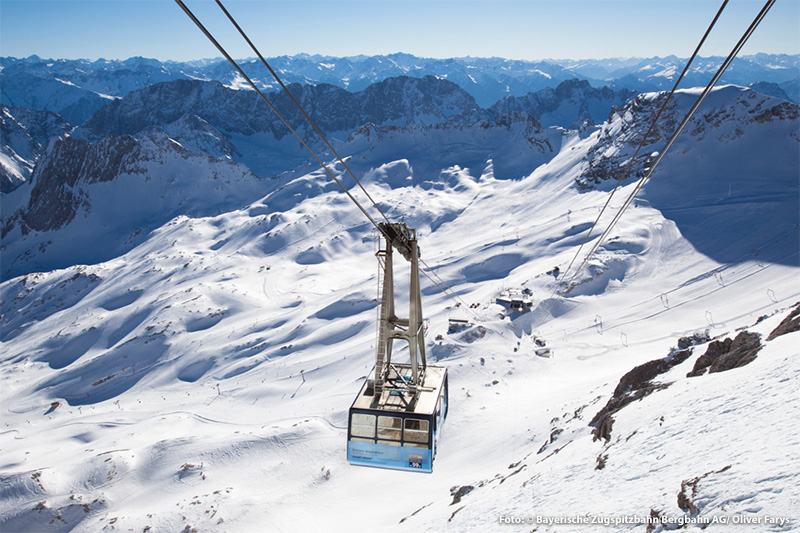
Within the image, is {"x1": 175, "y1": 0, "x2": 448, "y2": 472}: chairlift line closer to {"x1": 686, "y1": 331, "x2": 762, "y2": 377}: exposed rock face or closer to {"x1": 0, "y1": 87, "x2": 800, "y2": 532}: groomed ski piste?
{"x1": 0, "y1": 87, "x2": 800, "y2": 532}: groomed ski piste

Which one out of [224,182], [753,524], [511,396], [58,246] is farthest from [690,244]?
[58,246]

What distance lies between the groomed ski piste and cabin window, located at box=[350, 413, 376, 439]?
267 inches

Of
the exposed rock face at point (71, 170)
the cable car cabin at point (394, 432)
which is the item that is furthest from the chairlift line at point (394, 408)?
the exposed rock face at point (71, 170)

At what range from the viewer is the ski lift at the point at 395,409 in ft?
57.0

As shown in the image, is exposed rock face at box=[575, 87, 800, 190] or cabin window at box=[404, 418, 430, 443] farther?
exposed rock face at box=[575, 87, 800, 190]

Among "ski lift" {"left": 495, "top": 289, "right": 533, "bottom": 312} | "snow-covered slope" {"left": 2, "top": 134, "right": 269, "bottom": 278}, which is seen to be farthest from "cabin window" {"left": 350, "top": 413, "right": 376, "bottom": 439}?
"snow-covered slope" {"left": 2, "top": 134, "right": 269, "bottom": 278}

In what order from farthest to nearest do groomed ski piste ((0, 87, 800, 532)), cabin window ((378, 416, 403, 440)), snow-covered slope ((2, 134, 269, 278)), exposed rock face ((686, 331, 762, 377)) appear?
snow-covered slope ((2, 134, 269, 278)), exposed rock face ((686, 331, 762, 377)), groomed ski piste ((0, 87, 800, 532)), cabin window ((378, 416, 403, 440))

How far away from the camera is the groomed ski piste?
17812 millimetres

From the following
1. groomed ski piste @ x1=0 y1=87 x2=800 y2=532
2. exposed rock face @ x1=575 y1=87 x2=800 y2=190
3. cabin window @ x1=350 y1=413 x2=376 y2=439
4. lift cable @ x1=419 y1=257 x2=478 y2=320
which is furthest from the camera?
exposed rock face @ x1=575 y1=87 x2=800 y2=190

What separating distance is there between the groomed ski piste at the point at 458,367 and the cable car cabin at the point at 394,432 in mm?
5042

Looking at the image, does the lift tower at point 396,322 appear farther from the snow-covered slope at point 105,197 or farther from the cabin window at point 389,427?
the snow-covered slope at point 105,197

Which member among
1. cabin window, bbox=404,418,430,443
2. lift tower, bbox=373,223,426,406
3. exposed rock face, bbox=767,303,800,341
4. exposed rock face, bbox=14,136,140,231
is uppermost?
exposed rock face, bbox=14,136,140,231

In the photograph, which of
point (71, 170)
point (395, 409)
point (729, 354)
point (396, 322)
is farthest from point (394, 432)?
point (71, 170)

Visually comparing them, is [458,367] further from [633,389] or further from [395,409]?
[395,409]
